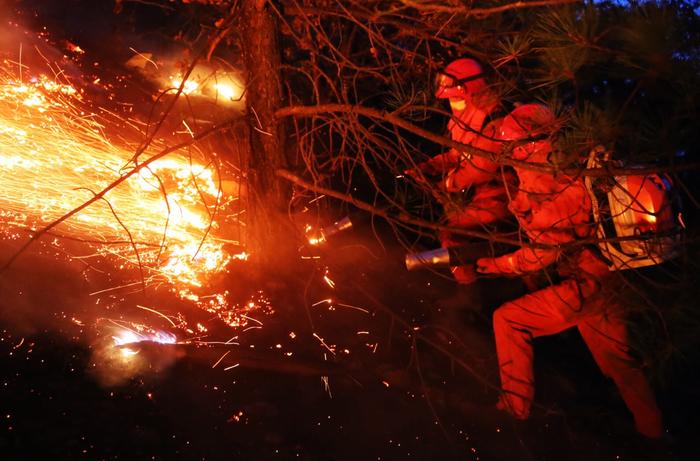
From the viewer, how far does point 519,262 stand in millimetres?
3988

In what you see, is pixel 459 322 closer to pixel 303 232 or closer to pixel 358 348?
pixel 358 348

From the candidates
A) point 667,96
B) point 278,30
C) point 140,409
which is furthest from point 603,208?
point 140,409

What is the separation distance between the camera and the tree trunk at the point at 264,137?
158 inches

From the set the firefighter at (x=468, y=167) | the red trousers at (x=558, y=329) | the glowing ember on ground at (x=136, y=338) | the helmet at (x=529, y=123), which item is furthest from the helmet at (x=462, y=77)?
the glowing ember on ground at (x=136, y=338)

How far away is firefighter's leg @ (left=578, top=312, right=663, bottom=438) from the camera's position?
3811mm

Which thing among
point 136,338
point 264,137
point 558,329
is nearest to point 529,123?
point 558,329

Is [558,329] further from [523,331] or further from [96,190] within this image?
[96,190]

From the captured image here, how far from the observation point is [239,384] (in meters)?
3.78

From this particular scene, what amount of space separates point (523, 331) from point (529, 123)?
5.32 ft

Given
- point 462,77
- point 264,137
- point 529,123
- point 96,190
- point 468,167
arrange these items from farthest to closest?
point 96,190 < point 468,167 < point 462,77 < point 264,137 < point 529,123

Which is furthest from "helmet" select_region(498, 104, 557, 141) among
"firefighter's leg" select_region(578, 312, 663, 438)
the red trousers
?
"firefighter's leg" select_region(578, 312, 663, 438)

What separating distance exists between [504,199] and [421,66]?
147 centimetres

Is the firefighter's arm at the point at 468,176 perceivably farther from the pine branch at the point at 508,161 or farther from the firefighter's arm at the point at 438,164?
the pine branch at the point at 508,161

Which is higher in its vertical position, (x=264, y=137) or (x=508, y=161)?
(x=508, y=161)
